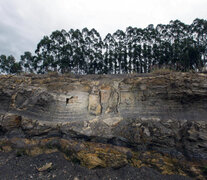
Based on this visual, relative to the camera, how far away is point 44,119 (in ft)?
19.9

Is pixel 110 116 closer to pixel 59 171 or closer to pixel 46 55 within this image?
pixel 59 171

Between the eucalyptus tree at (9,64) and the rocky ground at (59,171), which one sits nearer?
the rocky ground at (59,171)

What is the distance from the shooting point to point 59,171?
182 inches

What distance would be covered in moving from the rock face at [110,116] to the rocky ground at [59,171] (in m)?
0.24

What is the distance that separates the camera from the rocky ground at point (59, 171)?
4355 mm

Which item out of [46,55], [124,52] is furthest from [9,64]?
[124,52]

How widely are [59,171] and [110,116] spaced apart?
2889mm

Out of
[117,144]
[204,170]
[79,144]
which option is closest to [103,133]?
[117,144]

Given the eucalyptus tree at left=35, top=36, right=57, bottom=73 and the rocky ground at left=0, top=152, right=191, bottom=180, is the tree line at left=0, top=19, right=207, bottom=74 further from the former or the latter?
the rocky ground at left=0, top=152, right=191, bottom=180

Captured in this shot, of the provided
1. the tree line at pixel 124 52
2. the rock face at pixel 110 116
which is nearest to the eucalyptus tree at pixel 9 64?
the tree line at pixel 124 52

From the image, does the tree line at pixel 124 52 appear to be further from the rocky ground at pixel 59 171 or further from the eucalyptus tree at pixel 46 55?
the rocky ground at pixel 59 171

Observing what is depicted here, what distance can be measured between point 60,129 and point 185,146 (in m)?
5.07

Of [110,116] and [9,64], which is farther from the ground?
[9,64]

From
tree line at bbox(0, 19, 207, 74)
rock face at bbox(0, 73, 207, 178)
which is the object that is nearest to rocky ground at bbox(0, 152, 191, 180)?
rock face at bbox(0, 73, 207, 178)
